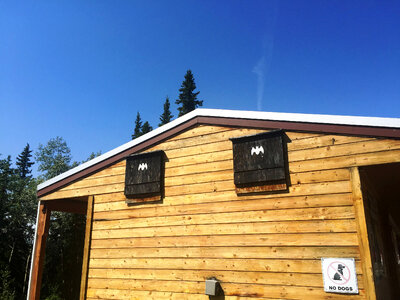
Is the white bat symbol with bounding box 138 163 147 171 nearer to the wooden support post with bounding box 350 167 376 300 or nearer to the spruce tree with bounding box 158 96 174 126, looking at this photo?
the wooden support post with bounding box 350 167 376 300

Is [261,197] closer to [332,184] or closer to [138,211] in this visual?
[332,184]

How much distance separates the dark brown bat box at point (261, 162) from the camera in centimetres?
586

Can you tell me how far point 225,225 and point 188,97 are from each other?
33147 millimetres

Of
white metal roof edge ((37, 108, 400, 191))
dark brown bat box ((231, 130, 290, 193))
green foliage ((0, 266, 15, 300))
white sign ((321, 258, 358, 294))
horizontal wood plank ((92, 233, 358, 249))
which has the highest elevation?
white metal roof edge ((37, 108, 400, 191))

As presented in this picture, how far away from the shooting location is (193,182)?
268 inches

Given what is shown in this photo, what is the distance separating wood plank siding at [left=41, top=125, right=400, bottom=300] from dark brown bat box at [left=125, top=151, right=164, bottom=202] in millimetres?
232

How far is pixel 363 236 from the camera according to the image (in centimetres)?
492

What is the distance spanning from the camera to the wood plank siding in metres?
5.25

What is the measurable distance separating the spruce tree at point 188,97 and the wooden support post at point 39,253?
29.3m

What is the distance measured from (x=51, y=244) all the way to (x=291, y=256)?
1685cm

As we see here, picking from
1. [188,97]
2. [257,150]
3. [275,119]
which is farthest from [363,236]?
[188,97]

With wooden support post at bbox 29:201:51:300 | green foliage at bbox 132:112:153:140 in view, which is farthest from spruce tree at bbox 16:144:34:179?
wooden support post at bbox 29:201:51:300

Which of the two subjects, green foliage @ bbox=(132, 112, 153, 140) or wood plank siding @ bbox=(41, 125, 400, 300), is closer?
wood plank siding @ bbox=(41, 125, 400, 300)

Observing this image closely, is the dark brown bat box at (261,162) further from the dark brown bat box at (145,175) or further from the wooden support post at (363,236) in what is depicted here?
the dark brown bat box at (145,175)
